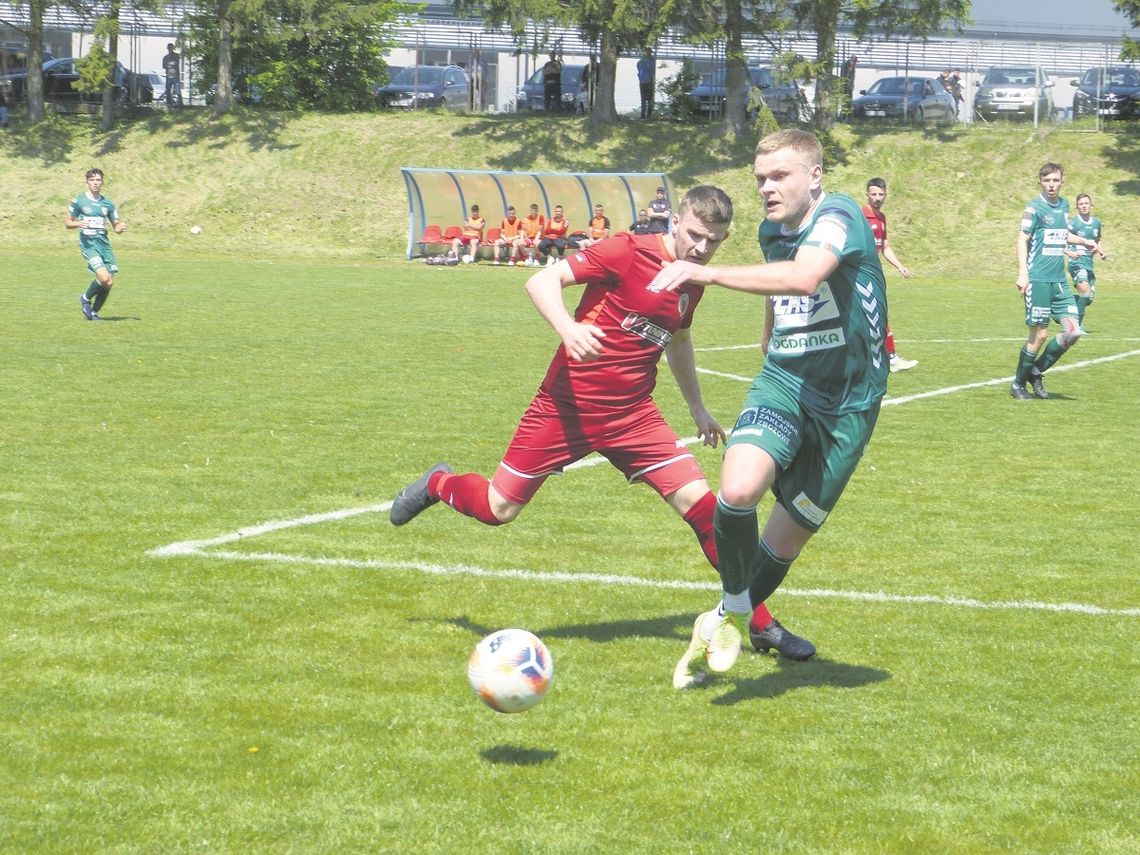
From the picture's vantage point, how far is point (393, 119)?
157 feet

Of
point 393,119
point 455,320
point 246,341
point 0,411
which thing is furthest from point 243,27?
point 0,411

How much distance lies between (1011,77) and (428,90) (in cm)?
1849

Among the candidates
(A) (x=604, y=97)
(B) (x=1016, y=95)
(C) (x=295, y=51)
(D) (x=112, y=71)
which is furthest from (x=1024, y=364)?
(C) (x=295, y=51)

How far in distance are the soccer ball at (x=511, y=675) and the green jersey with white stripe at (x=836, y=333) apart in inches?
56.5

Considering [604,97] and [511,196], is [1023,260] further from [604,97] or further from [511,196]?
[604,97]

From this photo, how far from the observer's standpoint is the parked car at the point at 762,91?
44938 mm

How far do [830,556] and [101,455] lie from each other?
5.22 meters

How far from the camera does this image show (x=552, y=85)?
160 feet

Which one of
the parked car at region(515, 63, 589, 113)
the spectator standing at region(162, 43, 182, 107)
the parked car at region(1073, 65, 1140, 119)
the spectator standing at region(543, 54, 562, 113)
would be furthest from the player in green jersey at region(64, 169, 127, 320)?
the parked car at region(1073, 65, 1140, 119)

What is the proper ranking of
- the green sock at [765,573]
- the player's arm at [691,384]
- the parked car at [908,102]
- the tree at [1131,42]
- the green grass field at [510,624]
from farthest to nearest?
the parked car at [908,102] < the tree at [1131,42] < the player's arm at [691,384] < the green sock at [765,573] < the green grass field at [510,624]

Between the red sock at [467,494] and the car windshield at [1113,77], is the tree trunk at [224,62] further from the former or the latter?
the red sock at [467,494]

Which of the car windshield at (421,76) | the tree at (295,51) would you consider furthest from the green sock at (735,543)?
the car windshield at (421,76)

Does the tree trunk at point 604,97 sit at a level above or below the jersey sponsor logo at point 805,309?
above

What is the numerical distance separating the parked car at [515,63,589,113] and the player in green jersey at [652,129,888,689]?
1725 inches
